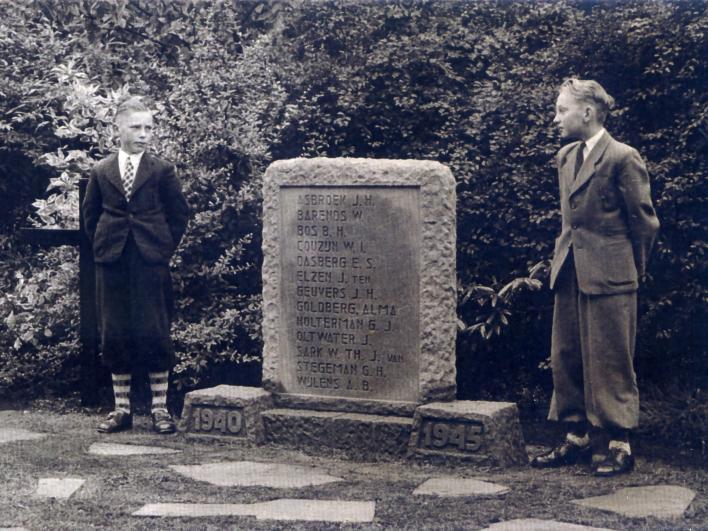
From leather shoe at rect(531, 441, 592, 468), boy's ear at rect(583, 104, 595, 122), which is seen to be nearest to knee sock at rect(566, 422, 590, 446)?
leather shoe at rect(531, 441, 592, 468)

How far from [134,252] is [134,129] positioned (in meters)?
0.71

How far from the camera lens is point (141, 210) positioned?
6.35 meters

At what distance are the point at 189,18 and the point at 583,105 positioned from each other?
4803mm

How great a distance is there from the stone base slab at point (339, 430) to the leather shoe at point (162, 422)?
2.09ft

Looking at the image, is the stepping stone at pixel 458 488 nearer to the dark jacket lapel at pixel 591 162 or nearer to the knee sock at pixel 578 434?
the knee sock at pixel 578 434

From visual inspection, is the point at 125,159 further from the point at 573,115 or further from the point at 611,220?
the point at 611,220

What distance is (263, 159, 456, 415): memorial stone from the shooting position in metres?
5.89

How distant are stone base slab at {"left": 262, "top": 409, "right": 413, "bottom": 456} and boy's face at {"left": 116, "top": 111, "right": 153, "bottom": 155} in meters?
1.72

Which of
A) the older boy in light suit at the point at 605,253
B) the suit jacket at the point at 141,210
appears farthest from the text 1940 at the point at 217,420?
the older boy in light suit at the point at 605,253

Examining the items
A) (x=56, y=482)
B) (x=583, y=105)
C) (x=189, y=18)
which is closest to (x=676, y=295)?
(x=583, y=105)

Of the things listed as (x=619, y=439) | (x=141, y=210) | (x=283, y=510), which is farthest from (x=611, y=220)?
(x=141, y=210)

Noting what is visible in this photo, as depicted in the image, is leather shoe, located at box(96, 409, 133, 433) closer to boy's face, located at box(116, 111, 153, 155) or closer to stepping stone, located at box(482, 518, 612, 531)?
boy's face, located at box(116, 111, 153, 155)

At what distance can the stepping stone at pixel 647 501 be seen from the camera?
15.3ft

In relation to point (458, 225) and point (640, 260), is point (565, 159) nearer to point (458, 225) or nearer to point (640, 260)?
point (640, 260)
